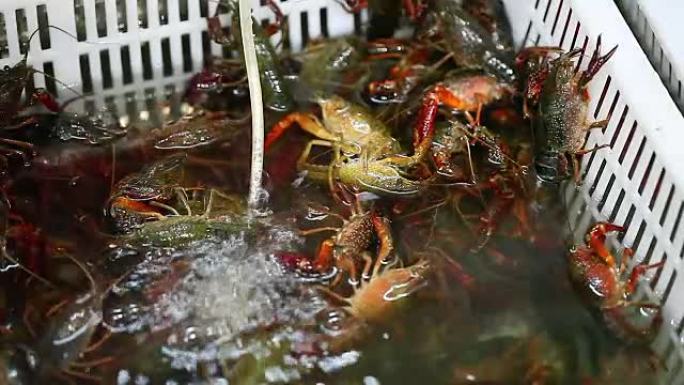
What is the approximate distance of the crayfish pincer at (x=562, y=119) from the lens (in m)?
2.00

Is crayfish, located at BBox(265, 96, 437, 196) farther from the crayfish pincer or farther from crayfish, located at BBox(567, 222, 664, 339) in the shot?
crayfish, located at BBox(567, 222, 664, 339)

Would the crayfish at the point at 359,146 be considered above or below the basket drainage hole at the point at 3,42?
below

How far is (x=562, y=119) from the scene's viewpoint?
200cm

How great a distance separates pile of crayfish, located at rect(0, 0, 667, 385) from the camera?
1747mm

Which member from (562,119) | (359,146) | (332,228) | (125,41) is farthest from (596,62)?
(125,41)

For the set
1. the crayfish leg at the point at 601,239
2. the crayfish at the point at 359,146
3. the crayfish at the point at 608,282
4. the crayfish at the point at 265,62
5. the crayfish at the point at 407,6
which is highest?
Result: the crayfish at the point at 407,6

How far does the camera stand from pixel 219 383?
5.56 ft

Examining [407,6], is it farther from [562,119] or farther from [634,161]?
[634,161]

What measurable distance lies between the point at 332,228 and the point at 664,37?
0.68 m

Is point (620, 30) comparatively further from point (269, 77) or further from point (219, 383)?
point (219, 383)

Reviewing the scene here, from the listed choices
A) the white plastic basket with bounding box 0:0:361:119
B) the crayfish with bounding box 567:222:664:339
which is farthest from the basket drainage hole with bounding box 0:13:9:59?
the crayfish with bounding box 567:222:664:339

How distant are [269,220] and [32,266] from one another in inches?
16.5

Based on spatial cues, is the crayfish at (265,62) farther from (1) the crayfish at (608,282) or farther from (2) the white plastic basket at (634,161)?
(1) the crayfish at (608,282)

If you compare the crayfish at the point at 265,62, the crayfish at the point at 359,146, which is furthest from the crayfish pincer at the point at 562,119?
the crayfish at the point at 265,62
